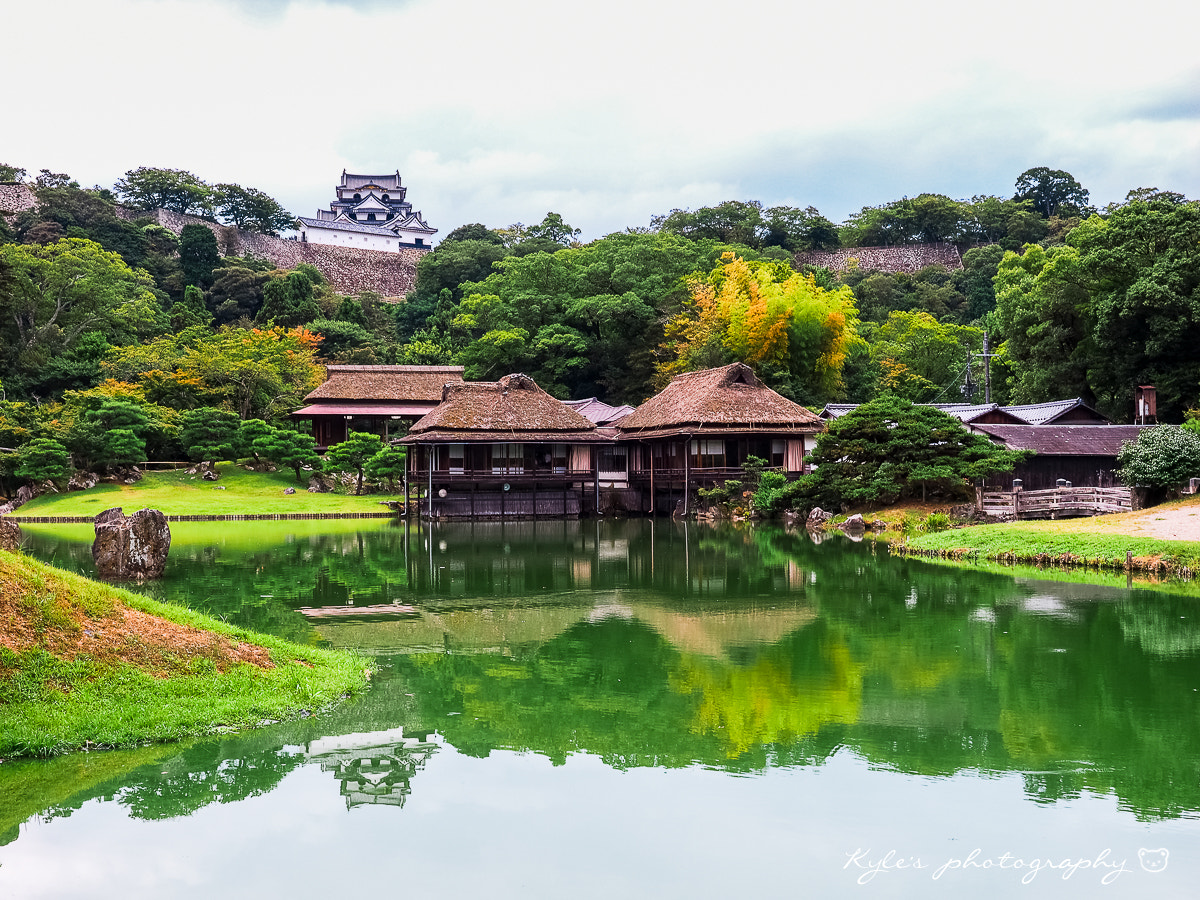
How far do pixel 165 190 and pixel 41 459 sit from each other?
45325 millimetres

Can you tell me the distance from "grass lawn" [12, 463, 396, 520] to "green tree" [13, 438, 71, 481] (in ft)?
2.94

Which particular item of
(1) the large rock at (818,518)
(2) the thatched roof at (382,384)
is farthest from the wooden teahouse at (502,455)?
(2) the thatched roof at (382,384)

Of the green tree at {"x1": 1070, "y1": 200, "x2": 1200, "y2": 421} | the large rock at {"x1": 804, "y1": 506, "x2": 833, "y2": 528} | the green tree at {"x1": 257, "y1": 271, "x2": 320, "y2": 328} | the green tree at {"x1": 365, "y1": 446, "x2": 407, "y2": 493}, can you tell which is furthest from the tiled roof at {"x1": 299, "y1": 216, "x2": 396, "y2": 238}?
the large rock at {"x1": 804, "y1": 506, "x2": 833, "y2": 528}

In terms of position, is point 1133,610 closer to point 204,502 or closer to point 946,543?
point 946,543

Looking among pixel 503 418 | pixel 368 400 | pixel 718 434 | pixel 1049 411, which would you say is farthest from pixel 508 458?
pixel 1049 411

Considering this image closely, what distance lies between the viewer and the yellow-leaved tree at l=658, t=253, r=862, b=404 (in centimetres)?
3978

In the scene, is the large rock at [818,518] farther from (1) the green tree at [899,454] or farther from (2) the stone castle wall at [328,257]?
(2) the stone castle wall at [328,257]

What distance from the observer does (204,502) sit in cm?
3306

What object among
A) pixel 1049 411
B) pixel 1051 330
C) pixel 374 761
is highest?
pixel 1051 330

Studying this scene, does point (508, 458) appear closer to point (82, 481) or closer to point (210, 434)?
point (210, 434)

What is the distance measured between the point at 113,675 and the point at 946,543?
16904 millimetres

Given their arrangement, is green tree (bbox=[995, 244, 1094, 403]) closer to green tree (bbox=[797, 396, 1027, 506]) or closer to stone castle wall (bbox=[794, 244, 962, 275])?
green tree (bbox=[797, 396, 1027, 506])

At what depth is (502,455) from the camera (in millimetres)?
33000

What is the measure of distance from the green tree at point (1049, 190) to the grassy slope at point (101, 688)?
2955 inches
